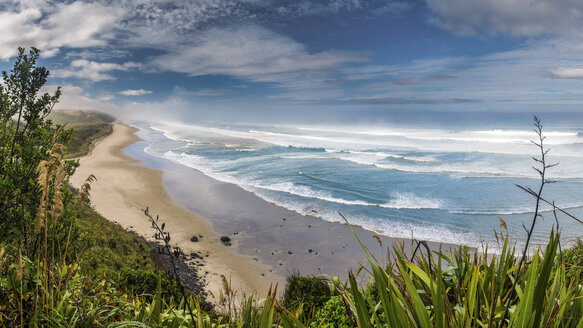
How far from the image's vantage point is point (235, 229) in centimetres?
1675

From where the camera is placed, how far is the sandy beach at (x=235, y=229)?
500 inches

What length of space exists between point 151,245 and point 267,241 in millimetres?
5049

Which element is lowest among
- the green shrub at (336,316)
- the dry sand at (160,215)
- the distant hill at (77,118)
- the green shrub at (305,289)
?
the dry sand at (160,215)

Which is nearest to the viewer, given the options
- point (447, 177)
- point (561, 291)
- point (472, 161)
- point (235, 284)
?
point (561, 291)

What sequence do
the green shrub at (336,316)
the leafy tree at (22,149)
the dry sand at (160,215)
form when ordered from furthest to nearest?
the dry sand at (160,215) → the leafy tree at (22,149) → the green shrub at (336,316)

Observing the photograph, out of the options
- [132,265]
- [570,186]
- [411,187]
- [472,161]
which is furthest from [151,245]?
[472,161]

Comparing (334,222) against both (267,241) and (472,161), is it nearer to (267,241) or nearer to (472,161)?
(267,241)

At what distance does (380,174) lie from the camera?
28109 millimetres

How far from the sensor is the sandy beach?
41.7 ft

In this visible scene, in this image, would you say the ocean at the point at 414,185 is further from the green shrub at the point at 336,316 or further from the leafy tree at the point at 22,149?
the leafy tree at the point at 22,149

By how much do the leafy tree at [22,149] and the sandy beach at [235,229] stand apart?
6367 mm

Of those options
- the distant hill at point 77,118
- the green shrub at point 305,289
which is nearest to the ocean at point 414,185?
the green shrub at point 305,289

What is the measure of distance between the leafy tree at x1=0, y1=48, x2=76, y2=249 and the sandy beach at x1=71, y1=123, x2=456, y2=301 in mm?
6367

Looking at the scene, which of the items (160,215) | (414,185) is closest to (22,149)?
(160,215)
